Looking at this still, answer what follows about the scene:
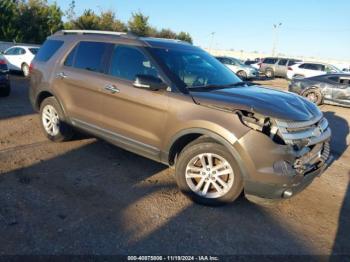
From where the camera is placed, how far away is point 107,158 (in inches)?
218

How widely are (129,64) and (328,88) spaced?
36.3 ft

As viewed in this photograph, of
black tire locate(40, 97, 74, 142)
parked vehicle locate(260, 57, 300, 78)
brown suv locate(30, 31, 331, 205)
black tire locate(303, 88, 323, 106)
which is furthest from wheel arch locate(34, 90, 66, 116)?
parked vehicle locate(260, 57, 300, 78)

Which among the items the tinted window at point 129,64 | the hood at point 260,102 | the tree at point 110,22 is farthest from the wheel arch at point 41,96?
the tree at point 110,22

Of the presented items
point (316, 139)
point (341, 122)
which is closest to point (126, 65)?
point (316, 139)

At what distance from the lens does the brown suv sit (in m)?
3.73

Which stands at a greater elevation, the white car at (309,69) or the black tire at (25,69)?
the white car at (309,69)

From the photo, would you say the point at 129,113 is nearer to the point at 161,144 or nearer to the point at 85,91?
the point at 161,144

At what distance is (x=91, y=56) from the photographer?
5.34 meters

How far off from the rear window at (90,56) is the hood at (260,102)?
5.51ft

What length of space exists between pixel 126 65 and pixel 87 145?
6.28ft

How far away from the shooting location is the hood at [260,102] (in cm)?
382

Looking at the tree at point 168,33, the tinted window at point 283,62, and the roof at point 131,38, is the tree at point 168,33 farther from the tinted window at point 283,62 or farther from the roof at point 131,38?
the roof at point 131,38

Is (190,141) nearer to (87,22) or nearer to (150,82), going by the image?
(150,82)

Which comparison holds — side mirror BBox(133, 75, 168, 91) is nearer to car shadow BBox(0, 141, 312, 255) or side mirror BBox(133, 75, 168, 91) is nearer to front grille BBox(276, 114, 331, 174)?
car shadow BBox(0, 141, 312, 255)
